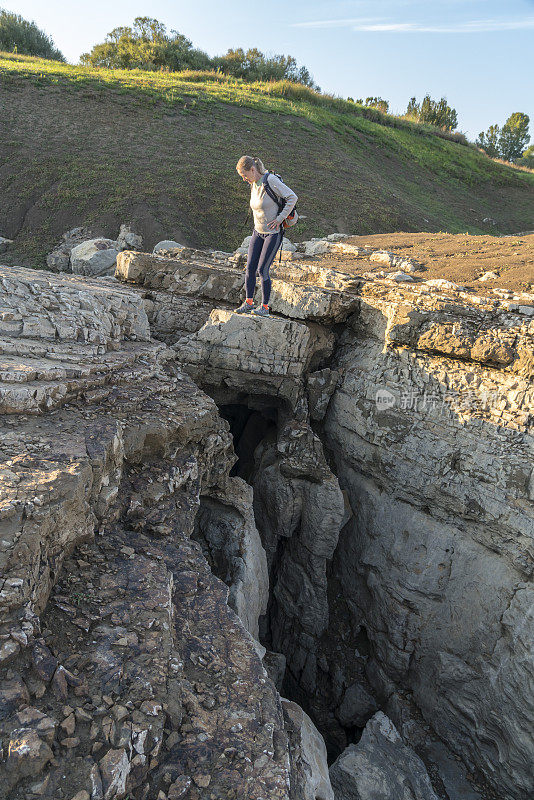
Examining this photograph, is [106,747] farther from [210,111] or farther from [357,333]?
[210,111]

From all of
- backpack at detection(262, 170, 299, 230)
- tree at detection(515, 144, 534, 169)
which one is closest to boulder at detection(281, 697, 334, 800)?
backpack at detection(262, 170, 299, 230)

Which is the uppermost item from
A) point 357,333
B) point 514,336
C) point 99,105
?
point 99,105

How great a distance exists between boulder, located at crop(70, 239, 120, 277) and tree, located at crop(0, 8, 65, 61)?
75.7 ft

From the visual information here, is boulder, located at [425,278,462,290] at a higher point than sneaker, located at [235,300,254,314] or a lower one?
higher

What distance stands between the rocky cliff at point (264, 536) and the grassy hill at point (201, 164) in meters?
5.86

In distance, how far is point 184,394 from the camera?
505cm

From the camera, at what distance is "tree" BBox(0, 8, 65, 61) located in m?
25.9

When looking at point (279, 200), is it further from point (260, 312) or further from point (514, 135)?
point (514, 135)

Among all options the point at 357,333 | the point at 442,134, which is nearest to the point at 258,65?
the point at 442,134

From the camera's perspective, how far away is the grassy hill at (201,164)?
12.6 meters

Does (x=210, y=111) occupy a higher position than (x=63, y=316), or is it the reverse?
(x=210, y=111)

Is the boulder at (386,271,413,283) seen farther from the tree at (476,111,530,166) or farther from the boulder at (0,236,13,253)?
the tree at (476,111,530,166)

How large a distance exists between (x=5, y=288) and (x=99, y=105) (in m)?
16.0

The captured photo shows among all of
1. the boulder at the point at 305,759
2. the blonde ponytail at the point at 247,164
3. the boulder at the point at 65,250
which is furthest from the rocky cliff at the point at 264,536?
the boulder at the point at 65,250
